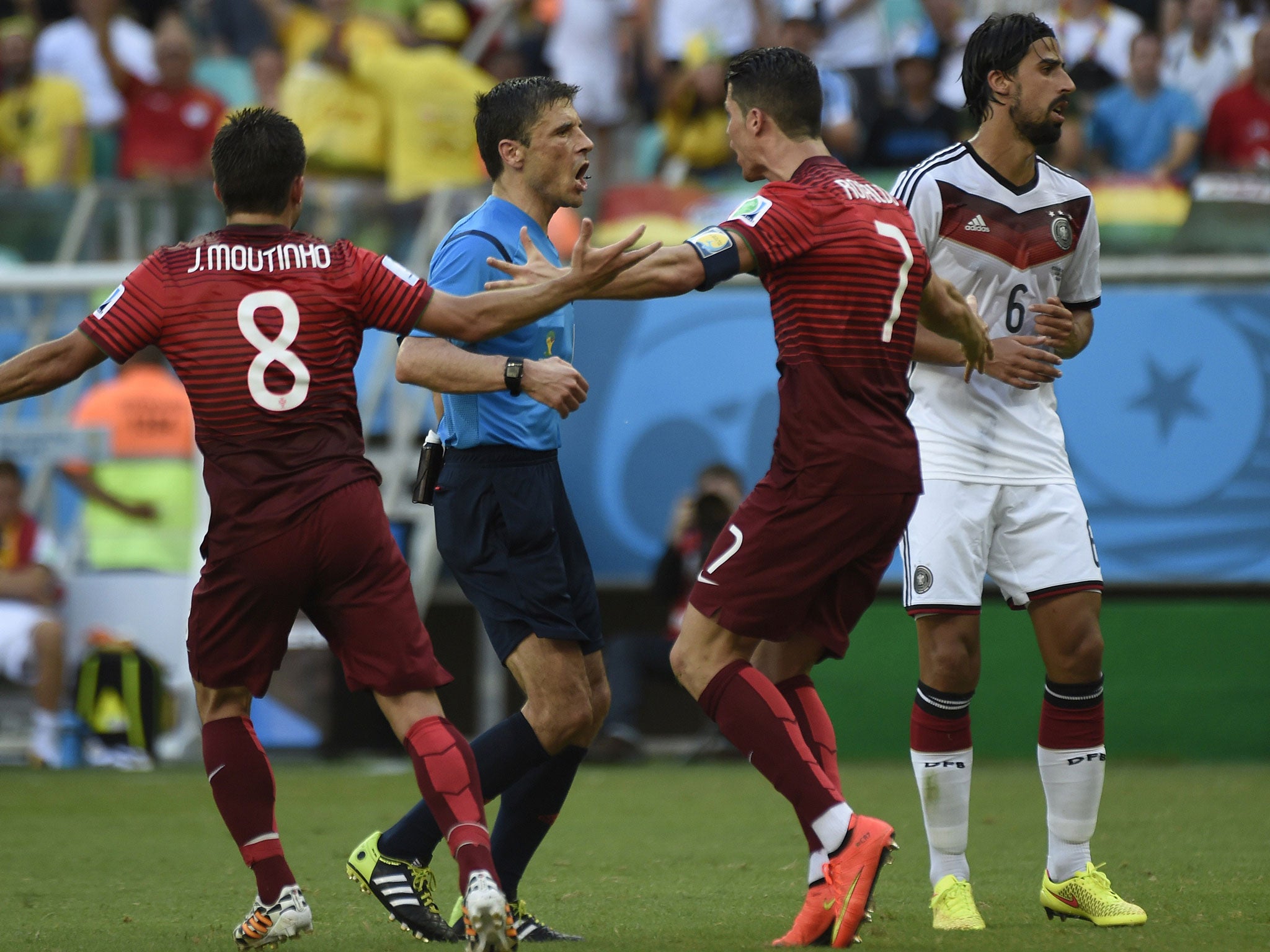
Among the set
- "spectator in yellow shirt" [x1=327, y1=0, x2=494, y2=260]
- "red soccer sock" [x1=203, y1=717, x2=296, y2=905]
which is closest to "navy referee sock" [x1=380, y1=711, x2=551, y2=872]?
"red soccer sock" [x1=203, y1=717, x2=296, y2=905]

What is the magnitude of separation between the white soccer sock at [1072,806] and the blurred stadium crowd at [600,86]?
22.5ft

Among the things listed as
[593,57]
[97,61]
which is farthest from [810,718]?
[97,61]

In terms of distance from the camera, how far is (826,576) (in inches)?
189

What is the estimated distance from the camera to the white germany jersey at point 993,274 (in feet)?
18.0

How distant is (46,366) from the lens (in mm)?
4555

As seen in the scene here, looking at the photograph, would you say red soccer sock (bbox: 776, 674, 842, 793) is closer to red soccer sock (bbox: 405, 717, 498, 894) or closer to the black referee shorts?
the black referee shorts

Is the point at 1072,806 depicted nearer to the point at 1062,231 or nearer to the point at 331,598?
the point at 1062,231

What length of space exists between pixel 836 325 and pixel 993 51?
134 centimetres

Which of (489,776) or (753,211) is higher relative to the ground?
(753,211)

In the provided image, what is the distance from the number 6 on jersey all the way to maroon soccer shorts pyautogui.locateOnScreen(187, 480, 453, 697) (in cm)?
31

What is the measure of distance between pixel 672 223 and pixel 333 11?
344cm

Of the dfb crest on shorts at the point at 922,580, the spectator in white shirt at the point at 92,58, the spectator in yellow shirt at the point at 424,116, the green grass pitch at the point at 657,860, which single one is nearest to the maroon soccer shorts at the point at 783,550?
the dfb crest on shorts at the point at 922,580

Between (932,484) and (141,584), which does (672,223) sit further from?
(932,484)

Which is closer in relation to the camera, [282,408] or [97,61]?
[282,408]
